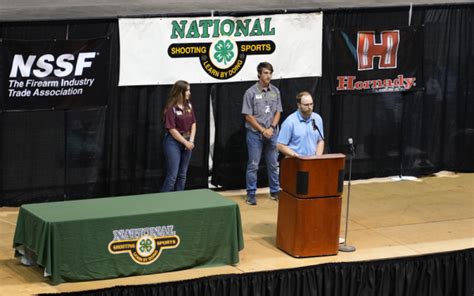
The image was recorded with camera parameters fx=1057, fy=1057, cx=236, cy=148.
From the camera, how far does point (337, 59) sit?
14.4m

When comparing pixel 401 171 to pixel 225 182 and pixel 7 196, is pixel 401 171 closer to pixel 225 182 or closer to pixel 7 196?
pixel 225 182

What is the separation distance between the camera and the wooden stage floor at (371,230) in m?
10.4

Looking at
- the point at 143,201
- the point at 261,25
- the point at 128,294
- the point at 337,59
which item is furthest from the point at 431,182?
the point at 128,294

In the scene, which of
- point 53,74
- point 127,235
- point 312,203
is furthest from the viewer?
point 53,74

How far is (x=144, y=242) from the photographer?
10.3 metres

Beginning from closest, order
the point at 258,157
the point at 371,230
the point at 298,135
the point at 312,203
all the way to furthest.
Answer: the point at 312,203 → the point at 298,135 → the point at 371,230 → the point at 258,157

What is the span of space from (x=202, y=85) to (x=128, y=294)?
177 inches

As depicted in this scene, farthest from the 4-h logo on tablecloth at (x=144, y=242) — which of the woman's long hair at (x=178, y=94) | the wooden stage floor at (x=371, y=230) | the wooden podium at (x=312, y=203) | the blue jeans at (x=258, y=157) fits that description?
the blue jeans at (x=258, y=157)

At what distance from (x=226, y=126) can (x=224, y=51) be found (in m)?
1.02

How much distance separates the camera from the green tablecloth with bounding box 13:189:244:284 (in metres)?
10.0

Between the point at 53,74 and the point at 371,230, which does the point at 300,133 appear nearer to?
the point at 371,230

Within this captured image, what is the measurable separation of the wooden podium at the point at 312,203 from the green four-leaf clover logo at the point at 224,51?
2.78 meters

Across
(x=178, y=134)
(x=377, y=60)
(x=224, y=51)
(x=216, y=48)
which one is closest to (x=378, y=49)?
(x=377, y=60)

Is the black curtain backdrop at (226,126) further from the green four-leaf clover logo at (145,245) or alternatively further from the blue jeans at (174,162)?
the green four-leaf clover logo at (145,245)
